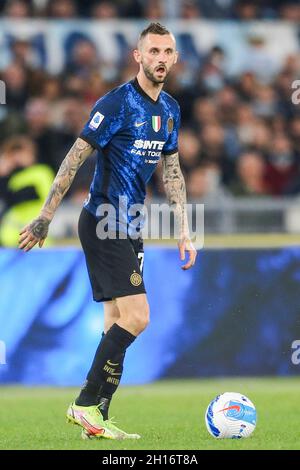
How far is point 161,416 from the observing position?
29.1 ft

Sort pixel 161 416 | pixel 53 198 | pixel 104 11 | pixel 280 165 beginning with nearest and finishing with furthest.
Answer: pixel 53 198 < pixel 161 416 < pixel 280 165 < pixel 104 11

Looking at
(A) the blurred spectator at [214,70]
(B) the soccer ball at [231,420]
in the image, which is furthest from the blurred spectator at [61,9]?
(B) the soccer ball at [231,420]

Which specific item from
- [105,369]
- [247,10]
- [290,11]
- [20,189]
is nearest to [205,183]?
[20,189]

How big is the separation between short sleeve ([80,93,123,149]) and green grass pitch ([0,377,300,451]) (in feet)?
5.92

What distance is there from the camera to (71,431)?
7910mm

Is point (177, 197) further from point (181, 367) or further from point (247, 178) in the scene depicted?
point (247, 178)

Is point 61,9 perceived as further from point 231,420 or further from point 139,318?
point 231,420

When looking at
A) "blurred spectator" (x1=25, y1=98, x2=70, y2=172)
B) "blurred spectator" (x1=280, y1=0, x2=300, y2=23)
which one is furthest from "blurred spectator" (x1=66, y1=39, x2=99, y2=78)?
"blurred spectator" (x1=280, y1=0, x2=300, y2=23)

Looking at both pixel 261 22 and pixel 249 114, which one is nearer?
pixel 249 114

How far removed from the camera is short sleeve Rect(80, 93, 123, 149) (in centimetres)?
738

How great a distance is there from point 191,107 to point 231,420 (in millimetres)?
8070
